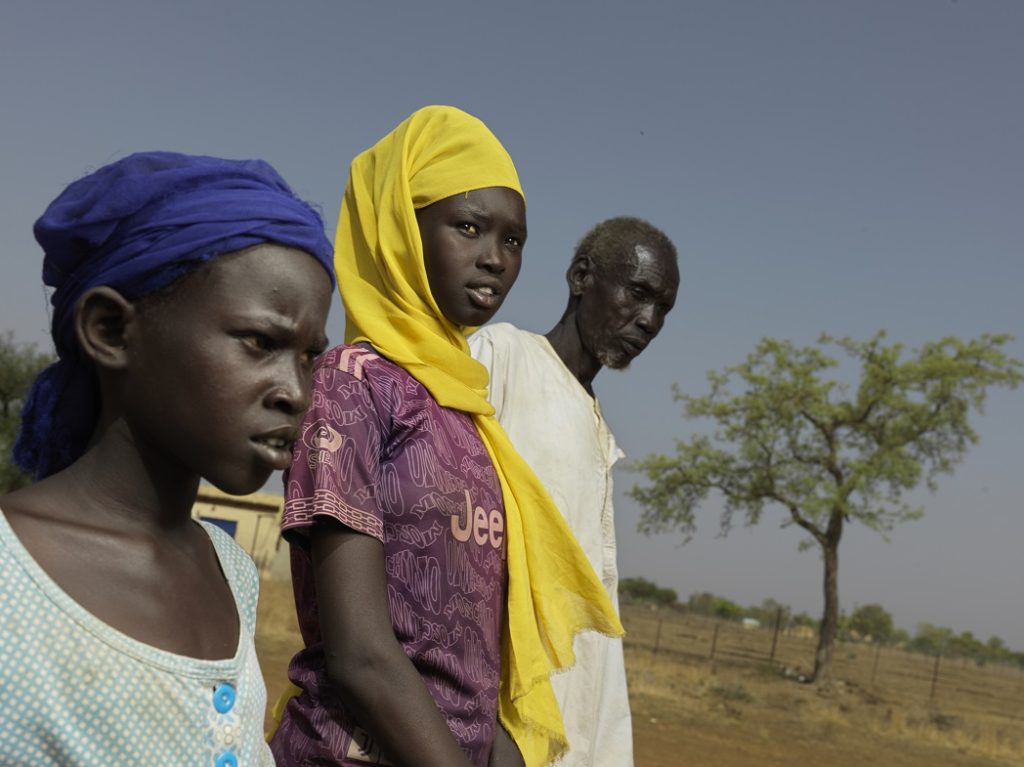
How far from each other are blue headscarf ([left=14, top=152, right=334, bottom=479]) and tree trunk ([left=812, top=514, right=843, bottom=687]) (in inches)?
859

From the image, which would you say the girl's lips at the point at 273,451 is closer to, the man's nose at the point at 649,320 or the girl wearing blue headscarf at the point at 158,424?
the girl wearing blue headscarf at the point at 158,424

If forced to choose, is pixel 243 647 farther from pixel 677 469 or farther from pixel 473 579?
pixel 677 469

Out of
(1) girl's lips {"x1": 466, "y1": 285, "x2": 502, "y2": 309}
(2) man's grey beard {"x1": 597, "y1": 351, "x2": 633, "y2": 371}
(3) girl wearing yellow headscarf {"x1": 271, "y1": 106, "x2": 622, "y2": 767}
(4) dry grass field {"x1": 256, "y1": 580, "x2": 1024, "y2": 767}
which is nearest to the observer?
(3) girl wearing yellow headscarf {"x1": 271, "y1": 106, "x2": 622, "y2": 767}

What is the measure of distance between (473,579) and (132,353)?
771 millimetres

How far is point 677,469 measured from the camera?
1009 inches

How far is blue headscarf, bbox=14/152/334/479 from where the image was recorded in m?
1.31

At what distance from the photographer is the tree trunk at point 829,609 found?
21.9m

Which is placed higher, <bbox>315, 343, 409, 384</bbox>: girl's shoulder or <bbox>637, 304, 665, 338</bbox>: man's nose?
<bbox>637, 304, 665, 338</bbox>: man's nose

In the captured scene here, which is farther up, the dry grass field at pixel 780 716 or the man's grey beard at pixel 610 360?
the man's grey beard at pixel 610 360

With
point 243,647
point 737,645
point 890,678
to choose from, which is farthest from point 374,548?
point 737,645

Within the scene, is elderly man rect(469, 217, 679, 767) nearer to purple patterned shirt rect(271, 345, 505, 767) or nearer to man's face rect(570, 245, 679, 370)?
man's face rect(570, 245, 679, 370)

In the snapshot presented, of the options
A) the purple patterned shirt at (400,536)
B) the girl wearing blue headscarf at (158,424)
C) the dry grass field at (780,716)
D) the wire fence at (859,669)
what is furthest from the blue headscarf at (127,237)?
the wire fence at (859,669)

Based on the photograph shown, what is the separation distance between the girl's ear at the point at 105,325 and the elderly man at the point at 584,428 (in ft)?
4.87

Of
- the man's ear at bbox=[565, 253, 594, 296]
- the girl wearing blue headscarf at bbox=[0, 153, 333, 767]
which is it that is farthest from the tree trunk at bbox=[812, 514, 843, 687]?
the girl wearing blue headscarf at bbox=[0, 153, 333, 767]
